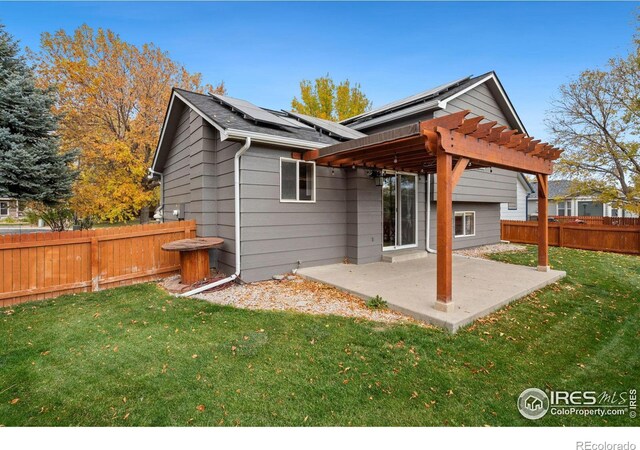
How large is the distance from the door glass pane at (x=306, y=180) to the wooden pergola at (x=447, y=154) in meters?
0.27

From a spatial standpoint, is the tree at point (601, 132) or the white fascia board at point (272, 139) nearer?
the white fascia board at point (272, 139)

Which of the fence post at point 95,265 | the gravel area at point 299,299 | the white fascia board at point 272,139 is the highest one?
the white fascia board at point 272,139

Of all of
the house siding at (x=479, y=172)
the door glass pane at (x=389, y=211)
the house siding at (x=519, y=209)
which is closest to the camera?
the door glass pane at (x=389, y=211)

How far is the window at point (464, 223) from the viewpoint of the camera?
10836mm

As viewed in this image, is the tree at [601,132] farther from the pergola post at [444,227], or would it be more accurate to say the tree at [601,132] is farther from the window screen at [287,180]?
the window screen at [287,180]

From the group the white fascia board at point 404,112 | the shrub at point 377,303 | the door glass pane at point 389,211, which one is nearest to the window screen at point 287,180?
the door glass pane at point 389,211

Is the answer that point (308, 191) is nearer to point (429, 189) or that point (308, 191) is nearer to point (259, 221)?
point (259, 221)

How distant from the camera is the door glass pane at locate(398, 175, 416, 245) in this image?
837cm

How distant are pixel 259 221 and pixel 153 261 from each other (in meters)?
2.55

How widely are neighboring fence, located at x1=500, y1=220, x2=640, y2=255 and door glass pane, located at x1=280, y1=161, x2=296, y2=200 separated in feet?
36.7

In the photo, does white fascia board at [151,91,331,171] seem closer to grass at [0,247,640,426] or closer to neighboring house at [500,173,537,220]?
grass at [0,247,640,426]

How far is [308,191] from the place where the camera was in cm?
679

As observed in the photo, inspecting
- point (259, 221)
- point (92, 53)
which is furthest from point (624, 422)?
point (92, 53)

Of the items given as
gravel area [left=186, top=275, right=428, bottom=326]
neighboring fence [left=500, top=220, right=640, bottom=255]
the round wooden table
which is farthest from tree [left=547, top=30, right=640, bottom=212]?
the round wooden table
